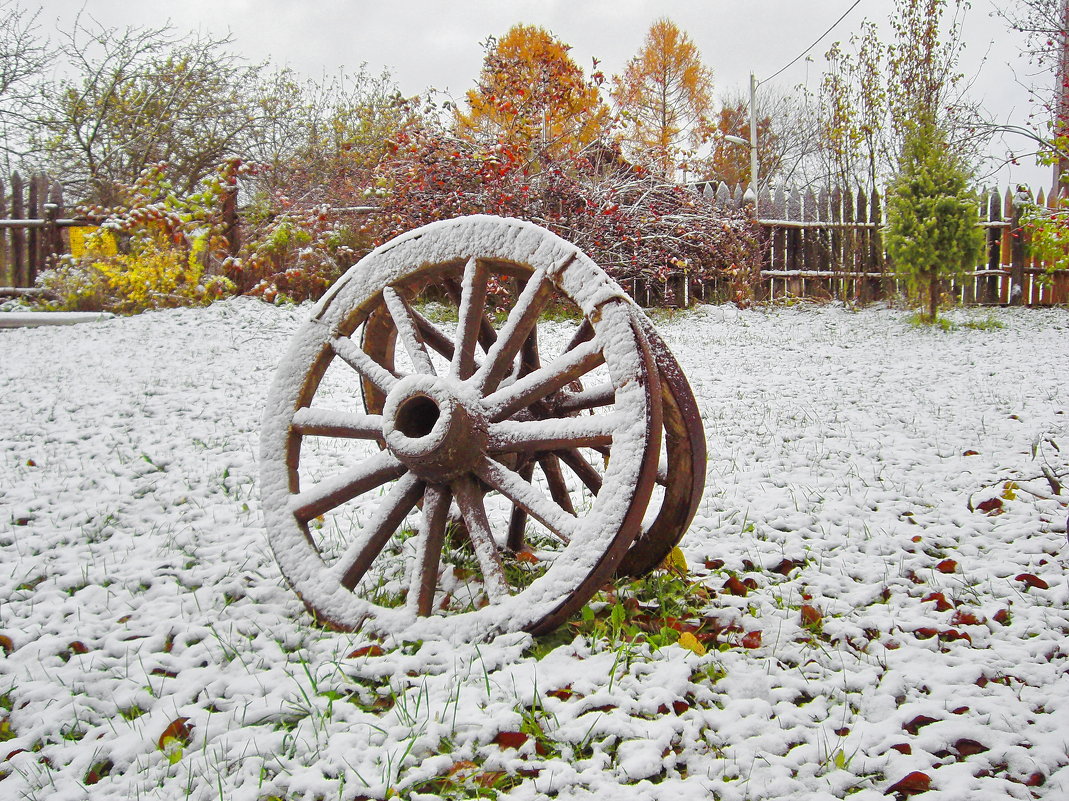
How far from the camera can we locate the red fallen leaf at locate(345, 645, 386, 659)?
196 centimetres

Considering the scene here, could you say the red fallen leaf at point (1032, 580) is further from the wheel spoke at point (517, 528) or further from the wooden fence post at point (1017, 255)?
the wooden fence post at point (1017, 255)

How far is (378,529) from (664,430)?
0.92 meters

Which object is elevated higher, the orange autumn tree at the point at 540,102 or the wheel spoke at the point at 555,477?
the orange autumn tree at the point at 540,102

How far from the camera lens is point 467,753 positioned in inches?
61.9

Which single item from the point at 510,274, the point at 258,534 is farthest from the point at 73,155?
the point at 510,274

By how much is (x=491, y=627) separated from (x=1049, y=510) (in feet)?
8.21

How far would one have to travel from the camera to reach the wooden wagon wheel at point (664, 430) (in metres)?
2.10

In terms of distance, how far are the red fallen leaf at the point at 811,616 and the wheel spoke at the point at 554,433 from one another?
874 mm

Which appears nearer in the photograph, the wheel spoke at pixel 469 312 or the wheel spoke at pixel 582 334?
the wheel spoke at pixel 469 312

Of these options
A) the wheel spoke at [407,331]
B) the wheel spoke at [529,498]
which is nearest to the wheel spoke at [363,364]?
the wheel spoke at [407,331]

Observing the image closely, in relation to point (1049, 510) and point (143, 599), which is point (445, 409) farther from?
point (1049, 510)

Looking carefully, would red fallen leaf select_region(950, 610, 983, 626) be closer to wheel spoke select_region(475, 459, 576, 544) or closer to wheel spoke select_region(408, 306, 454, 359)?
wheel spoke select_region(475, 459, 576, 544)

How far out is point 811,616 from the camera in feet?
7.20

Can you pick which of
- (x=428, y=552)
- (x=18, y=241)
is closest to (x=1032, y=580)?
(x=428, y=552)
